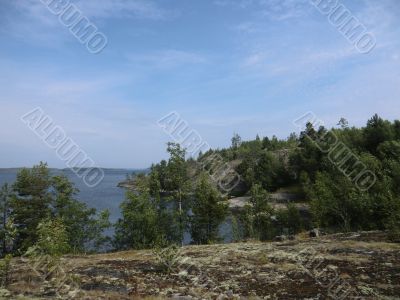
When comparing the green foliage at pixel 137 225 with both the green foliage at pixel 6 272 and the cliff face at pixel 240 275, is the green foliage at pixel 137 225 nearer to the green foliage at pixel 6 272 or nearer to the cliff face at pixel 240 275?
the cliff face at pixel 240 275

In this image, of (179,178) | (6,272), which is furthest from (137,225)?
(6,272)

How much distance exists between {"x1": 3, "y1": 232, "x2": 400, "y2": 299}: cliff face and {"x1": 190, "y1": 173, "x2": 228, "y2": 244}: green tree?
2332 cm

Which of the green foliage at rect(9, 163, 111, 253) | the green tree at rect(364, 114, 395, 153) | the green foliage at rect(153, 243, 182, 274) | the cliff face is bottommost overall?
the cliff face

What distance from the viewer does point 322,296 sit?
1302 centimetres

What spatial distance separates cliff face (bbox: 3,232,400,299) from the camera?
13586mm

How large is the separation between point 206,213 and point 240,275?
29.7 meters

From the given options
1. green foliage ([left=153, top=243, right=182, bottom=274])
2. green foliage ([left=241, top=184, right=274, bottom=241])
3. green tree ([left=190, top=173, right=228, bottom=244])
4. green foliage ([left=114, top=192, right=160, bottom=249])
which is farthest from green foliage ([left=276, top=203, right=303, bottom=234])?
green foliage ([left=153, top=243, right=182, bottom=274])

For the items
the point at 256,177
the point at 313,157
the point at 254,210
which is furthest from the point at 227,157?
the point at 254,210

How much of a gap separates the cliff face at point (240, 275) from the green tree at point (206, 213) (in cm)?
2332

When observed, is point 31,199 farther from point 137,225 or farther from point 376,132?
point 376,132

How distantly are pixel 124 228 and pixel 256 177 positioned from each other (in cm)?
7282

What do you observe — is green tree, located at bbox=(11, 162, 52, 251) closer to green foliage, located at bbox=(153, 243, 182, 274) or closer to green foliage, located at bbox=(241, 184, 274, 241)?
green foliage, located at bbox=(241, 184, 274, 241)

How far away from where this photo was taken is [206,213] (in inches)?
1805

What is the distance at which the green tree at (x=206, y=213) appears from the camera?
150ft
